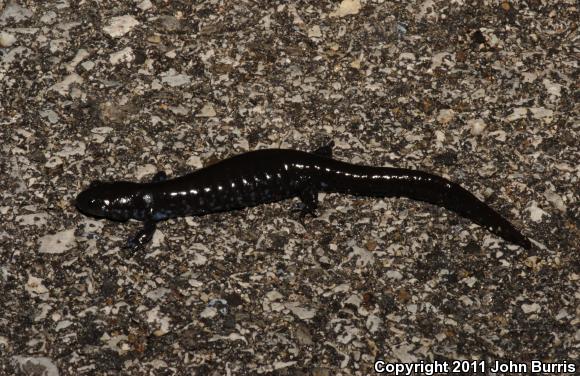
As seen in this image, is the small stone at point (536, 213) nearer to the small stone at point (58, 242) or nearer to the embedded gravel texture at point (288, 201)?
the embedded gravel texture at point (288, 201)

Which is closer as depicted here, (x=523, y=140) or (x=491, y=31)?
(x=523, y=140)

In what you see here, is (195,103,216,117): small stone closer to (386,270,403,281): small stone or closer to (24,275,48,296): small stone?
(24,275,48,296): small stone

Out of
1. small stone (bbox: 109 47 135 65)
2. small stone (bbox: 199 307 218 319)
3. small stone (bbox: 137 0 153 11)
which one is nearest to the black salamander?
small stone (bbox: 199 307 218 319)

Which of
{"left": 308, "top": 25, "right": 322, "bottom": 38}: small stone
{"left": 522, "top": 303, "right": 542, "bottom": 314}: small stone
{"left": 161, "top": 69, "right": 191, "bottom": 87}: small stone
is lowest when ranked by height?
{"left": 522, "top": 303, "right": 542, "bottom": 314}: small stone

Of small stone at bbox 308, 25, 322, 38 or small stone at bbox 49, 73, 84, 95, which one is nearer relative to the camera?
small stone at bbox 49, 73, 84, 95

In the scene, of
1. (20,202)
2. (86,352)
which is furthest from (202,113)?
(86,352)

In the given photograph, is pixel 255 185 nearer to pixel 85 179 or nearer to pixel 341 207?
pixel 341 207

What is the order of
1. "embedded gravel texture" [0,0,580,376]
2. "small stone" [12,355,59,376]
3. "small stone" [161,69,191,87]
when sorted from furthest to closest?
"small stone" [161,69,191,87], "embedded gravel texture" [0,0,580,376], "small stone" [12,355,59,376]
